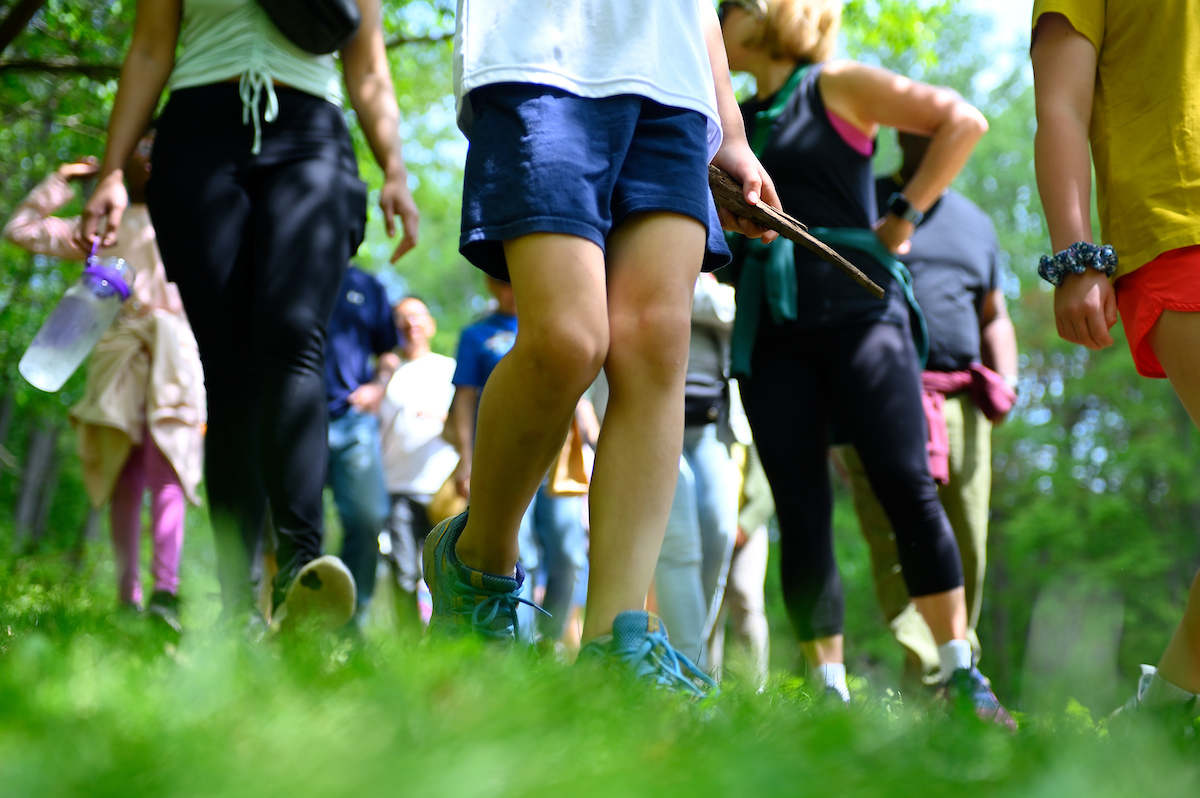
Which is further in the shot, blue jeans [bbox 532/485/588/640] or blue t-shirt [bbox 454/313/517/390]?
blue t-shirt [bbox 454/313/517/390]

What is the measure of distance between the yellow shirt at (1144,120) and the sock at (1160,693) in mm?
984

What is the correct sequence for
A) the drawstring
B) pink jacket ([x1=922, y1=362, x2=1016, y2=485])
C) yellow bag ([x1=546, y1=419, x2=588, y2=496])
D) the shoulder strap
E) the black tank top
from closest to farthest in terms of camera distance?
the drawstring, the black tank top, the shoulder strap, pink jacket ([x1=922, y1=362, x2=1016, y2=485]), yellow bag ([x1=546, y1=419, x2=588, y2=496])

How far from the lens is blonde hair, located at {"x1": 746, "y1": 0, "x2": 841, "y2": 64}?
3809mm

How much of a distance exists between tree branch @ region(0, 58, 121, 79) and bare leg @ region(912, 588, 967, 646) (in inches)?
295

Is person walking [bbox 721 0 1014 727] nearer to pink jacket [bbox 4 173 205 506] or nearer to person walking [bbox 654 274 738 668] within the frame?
person walking [bbox 654 274 738 668]

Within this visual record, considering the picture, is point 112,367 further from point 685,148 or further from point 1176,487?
point 1176,487

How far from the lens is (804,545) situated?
361cm

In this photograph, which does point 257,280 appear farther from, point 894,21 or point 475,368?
point 894,21

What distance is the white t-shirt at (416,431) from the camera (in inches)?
281

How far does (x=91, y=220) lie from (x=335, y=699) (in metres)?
2.48

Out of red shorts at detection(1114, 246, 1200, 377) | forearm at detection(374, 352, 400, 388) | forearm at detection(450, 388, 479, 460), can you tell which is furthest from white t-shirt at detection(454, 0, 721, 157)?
forearm at detection(374, 352, 400, 388)

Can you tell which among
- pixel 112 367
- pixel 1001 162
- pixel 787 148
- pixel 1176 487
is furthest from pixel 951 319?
pixel 1001 162

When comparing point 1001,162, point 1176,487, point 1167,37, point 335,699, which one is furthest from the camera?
point 1001,162

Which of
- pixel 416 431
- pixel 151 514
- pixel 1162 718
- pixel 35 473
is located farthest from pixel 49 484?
pixel 1162 718
